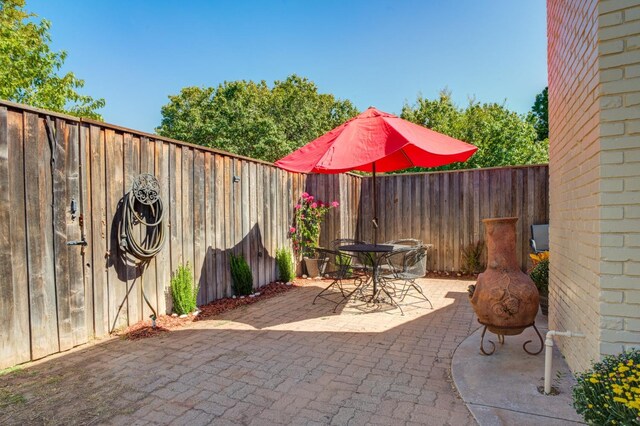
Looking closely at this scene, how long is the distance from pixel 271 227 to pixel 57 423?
3825 mm

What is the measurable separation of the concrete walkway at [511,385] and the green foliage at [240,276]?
2868 millimetres

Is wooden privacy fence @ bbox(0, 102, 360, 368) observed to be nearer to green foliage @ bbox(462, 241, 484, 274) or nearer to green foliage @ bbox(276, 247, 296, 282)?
green foliage @ bbox(276, 247, 296, 282)

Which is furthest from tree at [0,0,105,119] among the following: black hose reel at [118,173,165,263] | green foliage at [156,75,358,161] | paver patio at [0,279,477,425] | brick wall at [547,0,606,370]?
brick wall at [547,0,606,370]

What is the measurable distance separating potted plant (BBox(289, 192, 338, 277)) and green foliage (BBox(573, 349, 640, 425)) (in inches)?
188

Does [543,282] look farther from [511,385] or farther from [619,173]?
[619,173]

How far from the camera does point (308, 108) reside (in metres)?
16.8

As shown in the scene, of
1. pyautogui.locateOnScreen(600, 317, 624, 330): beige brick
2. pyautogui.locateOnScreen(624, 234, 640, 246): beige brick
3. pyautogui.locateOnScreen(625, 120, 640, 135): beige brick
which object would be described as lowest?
pyautogui.locateOnScreen(600, 317, 624, 330): beige brick

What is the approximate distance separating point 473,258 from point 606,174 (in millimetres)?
4817

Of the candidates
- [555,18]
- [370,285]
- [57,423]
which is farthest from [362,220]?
[57,423]

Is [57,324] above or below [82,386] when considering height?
above

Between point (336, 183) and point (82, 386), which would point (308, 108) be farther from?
point (82, 386)

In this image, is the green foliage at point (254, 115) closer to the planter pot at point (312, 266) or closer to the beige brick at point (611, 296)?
the planter pot at point (312, 266)

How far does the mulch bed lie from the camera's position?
10.7 feet

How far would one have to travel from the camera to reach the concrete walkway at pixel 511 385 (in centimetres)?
186
